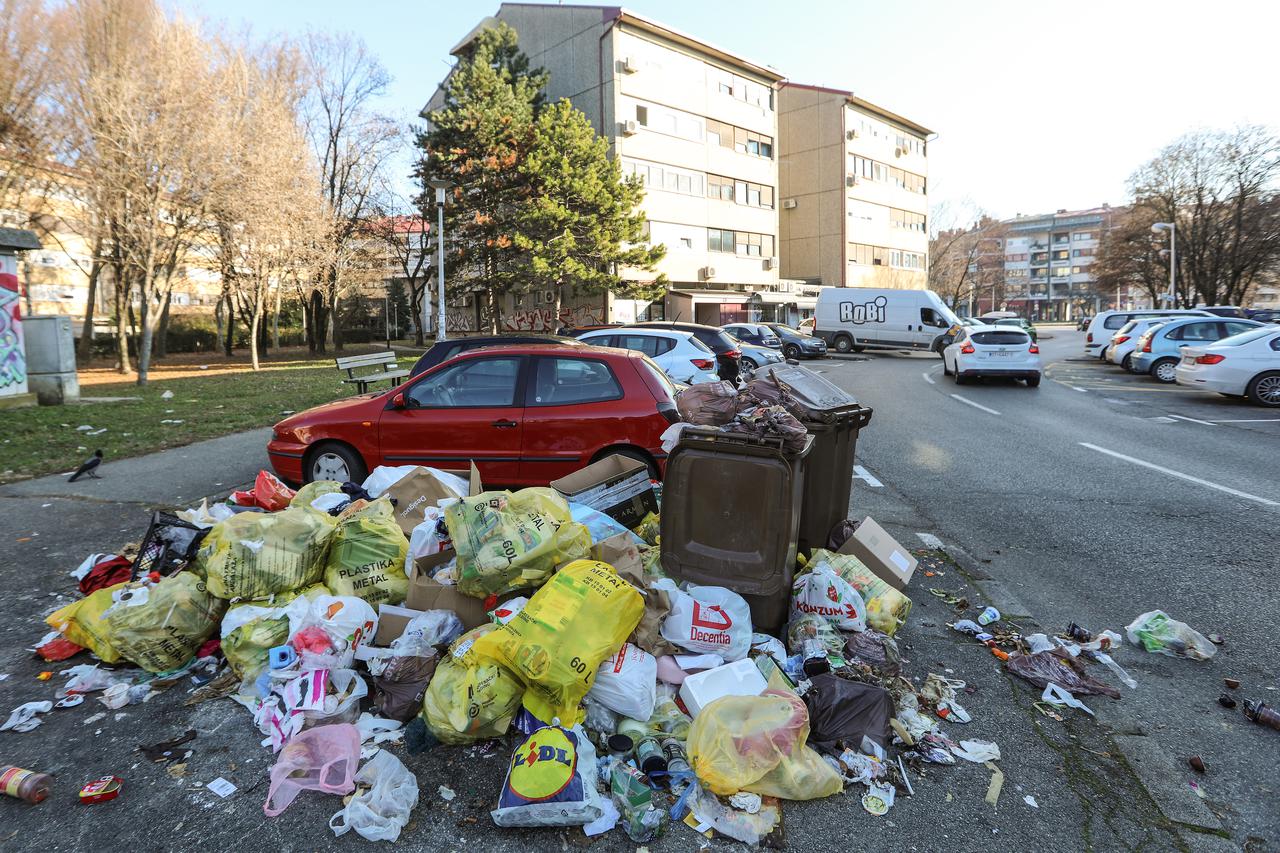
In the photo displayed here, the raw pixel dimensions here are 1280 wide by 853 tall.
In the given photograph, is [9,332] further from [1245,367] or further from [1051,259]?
[1051,259]

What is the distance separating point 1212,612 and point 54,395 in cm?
1706

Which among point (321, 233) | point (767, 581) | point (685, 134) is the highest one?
point (685, 134)

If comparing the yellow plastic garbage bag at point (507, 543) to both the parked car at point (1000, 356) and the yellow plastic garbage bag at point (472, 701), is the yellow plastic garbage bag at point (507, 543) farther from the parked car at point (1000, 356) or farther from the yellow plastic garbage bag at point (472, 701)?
the parked car at point (1000, 356)

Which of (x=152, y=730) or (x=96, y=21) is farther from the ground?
(x=96, y=21)

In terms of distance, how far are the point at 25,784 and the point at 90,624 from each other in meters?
1.13

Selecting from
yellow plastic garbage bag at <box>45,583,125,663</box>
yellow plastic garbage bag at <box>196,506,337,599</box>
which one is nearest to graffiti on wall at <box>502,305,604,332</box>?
yellow plastic garbage bag at <box>196,506,337,599</box>

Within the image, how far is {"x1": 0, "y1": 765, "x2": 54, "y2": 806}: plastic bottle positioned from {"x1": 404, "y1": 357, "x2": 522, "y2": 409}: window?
405 centimetres

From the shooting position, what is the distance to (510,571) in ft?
11.6

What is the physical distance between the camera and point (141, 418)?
39.0ft

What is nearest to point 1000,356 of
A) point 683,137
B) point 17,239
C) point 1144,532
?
point 1144,532

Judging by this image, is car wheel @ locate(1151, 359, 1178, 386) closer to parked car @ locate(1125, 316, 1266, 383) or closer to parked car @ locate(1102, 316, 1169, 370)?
parked car @ locate(1125, 316, 1266, 383)

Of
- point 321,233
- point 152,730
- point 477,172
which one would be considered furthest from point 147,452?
point 477,172

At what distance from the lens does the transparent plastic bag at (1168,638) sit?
12.6ft

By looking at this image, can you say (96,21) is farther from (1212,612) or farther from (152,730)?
(1212,612)
